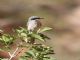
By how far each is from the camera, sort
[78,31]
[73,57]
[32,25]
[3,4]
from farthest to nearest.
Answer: [3,4], [78,31], [73,57], [32,25]

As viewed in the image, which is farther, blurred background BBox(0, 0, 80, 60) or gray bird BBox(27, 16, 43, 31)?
blurred background BBox(0, 0, 80, 60)

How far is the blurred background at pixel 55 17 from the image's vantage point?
9586 millimetres

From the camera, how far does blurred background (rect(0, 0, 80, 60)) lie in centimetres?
959

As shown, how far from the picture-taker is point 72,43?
9.79m

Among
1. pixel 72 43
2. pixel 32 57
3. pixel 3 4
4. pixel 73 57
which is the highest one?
pixel 3 4

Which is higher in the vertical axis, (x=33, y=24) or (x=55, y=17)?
(x=55, y=17)

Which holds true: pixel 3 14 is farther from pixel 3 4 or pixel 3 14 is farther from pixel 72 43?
pixel 72 43

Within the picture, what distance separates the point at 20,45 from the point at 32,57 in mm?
105

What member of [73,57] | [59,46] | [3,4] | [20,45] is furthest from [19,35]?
[3,4]

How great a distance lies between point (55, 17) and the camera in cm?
1079

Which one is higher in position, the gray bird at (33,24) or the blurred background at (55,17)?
the blurred background at (55,17)

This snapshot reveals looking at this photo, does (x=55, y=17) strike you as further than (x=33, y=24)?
Yes

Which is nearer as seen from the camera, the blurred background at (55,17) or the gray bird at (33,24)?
the gray bird at (33,24)

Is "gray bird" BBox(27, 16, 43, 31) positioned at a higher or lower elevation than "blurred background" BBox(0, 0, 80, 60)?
lower
